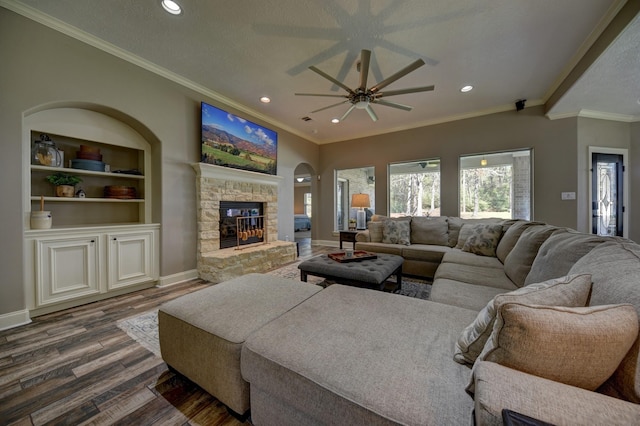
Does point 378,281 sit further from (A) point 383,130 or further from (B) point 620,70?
(A) point 383,130

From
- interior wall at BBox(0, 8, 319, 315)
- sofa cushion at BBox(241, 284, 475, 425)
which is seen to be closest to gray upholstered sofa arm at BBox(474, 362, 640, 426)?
sofa cushion at BBox(241, 284, 475, 425)

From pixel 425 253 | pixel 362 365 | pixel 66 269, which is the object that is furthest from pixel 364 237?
pixel 66 269

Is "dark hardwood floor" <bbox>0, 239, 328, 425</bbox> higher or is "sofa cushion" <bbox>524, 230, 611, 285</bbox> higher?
"sofa cushion" <bbox>524, 230, 611, 285</bbox>

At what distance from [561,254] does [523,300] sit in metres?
1.02

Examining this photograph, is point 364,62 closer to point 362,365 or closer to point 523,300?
point 523,300

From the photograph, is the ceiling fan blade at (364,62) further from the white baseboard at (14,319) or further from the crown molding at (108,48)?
the white baseboard at (14,319)

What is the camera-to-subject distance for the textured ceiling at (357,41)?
208 cm

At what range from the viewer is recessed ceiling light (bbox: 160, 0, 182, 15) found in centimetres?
203

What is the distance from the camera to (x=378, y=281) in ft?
7.36

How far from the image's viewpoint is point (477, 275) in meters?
2.12

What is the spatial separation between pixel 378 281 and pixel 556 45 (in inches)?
128

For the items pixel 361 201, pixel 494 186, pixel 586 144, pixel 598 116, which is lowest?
pixel 361 201

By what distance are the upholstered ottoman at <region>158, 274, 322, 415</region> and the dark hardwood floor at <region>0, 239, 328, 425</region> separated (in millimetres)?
148

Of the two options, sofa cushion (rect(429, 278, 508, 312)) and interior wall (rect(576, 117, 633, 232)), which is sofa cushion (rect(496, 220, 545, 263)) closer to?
sofa cushion (rect(429, 278, 508, 312))
